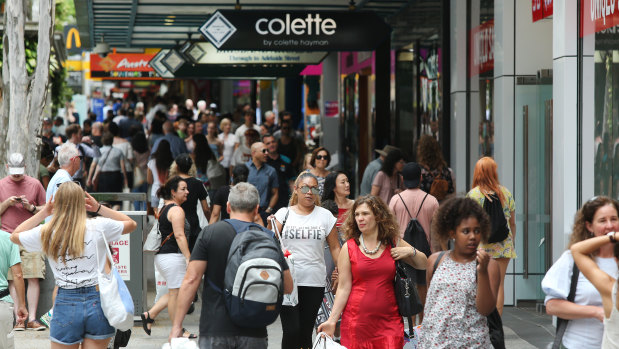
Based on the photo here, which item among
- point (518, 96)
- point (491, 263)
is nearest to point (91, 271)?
point (491, 263)

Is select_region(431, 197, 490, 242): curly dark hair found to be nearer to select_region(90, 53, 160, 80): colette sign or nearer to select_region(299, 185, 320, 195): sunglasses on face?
select_region(299, 185, 320, 195): sunglasses on face

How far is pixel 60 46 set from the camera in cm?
3266

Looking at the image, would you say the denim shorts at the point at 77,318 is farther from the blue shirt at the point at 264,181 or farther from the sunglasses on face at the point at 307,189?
the blue shirt at the point at 264,181

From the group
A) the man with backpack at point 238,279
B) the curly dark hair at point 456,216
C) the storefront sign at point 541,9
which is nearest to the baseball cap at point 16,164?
the man with backpack at point 238,279

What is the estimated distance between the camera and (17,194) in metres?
10.9

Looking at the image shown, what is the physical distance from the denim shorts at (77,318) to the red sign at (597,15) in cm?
500

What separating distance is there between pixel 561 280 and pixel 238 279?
183cm

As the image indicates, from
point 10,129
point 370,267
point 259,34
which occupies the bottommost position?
point 370,267

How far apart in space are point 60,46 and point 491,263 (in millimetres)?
28860

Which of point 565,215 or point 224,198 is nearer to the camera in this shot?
point 565,215

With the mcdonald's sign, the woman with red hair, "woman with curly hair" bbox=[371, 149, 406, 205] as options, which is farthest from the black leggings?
the mcdonald's sign

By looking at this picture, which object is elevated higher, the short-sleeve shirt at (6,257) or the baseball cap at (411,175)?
the baseball cap at (411,175)

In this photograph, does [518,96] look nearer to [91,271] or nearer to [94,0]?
[91,271]

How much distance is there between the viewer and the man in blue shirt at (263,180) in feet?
42.8
